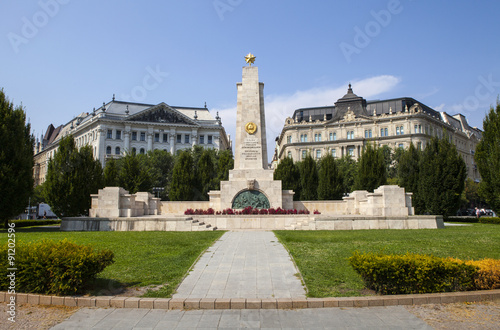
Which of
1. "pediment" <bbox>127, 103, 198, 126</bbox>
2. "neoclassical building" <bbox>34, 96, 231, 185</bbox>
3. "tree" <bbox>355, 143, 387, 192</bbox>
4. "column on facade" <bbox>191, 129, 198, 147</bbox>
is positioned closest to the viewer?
"tree" <bbox>355, 143, 387, 192</bbox>

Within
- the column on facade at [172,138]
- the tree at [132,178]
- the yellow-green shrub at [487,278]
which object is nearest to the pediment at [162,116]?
the column on facade at [172,138]

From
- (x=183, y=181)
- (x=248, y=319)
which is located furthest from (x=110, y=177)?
(x=248, y=319)

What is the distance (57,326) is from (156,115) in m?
86.3

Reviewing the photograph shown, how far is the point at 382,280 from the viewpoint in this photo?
6.97 m

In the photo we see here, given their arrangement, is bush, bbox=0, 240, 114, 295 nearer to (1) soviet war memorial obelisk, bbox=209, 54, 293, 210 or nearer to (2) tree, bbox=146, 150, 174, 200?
(1) soviet war memorial obelisk, bbox=209, 54, 293, 210

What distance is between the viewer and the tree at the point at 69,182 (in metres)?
26.1

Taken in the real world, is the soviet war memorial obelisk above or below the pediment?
below

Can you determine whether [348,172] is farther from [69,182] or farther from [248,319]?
[248,319]

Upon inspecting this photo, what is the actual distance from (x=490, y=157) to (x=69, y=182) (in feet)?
105

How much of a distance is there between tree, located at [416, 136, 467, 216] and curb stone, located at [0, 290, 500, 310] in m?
25.5

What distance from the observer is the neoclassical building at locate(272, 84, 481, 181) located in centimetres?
8288

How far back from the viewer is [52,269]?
688cm

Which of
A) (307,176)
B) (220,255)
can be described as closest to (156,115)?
(307,176)

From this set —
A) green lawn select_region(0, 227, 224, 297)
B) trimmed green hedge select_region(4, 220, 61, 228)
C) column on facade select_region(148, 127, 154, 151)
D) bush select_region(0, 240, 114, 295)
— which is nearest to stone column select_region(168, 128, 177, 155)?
column on facade select_region(148, 127, 154, 151)
